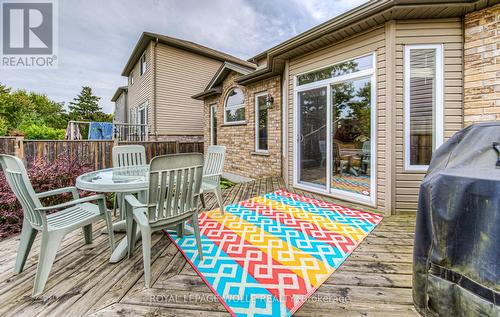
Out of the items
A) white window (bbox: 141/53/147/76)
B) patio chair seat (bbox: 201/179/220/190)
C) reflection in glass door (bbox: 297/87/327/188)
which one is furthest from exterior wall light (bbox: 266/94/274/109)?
white window (bbox: 141/53/147/76)

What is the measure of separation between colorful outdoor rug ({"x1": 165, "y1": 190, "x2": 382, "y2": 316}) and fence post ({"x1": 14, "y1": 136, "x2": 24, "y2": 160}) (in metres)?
5.26

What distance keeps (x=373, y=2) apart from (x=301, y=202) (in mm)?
3357

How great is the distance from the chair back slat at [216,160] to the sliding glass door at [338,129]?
200 centimetres

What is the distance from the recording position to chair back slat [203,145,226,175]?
3.86m

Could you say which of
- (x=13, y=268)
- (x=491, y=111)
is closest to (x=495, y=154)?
(x=491, y=111)

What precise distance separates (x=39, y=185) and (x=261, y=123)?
5.11 m

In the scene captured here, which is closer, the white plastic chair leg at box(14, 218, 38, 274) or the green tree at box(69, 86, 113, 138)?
the white plastic chair leg at box(14, 218, 38, 274)

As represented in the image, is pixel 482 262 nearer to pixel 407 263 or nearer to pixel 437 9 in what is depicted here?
pixel 407 263

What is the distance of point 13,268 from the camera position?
87.1 inches

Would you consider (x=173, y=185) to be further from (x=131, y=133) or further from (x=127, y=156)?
(x=131, y=133)

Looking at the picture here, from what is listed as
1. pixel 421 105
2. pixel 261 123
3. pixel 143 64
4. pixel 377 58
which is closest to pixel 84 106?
pixel 143 64

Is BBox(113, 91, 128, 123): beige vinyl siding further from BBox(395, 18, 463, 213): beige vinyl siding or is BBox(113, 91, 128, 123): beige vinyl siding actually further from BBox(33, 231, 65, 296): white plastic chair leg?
BBox(395, 18, 463, 213): beige vinyl siding

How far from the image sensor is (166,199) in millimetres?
2072

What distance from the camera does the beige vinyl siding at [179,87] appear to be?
10.3 m
